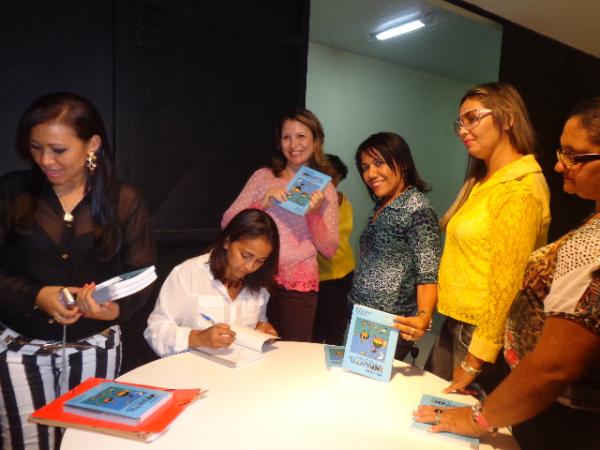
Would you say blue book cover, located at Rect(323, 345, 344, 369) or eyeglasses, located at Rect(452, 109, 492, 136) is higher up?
eyeglasses, located at Rect(452, 109, 492, 136)

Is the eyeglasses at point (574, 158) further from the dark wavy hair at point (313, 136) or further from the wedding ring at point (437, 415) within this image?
the dark wavy hair at point (313, 136)

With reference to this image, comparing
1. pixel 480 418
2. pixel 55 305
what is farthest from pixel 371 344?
pixel 55 305

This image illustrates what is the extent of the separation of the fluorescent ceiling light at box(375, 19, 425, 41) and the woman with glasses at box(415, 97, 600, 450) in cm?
357

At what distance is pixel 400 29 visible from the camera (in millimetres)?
4426

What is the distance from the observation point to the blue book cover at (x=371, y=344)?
1.44 metres

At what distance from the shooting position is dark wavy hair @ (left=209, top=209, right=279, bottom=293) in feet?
5.94

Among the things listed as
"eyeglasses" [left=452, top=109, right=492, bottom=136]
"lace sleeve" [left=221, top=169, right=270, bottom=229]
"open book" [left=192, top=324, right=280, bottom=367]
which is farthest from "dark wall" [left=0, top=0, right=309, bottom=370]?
"eyeglasses" [left=452, top=109, right=492, bottom=136]

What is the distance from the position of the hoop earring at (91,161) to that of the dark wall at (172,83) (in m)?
0.89

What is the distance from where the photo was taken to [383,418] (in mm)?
1234

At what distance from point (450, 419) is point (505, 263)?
1.54 ft

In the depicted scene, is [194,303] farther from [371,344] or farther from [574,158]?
[574,158]

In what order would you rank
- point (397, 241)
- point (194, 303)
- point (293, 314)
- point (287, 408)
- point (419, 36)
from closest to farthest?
point (287, 408), point (194, 303), point (397, 241), point (293, 314), point (419, 36)

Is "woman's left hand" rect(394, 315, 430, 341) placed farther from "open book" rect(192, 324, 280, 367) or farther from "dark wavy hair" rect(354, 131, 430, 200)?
"dark wavy hair" rect(354, 131, 430, 200)

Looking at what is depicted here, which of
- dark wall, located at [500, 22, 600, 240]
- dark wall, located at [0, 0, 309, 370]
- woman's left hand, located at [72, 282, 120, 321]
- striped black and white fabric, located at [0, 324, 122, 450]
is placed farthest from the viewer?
dark wall, located at [500, 22, 600, 240]
